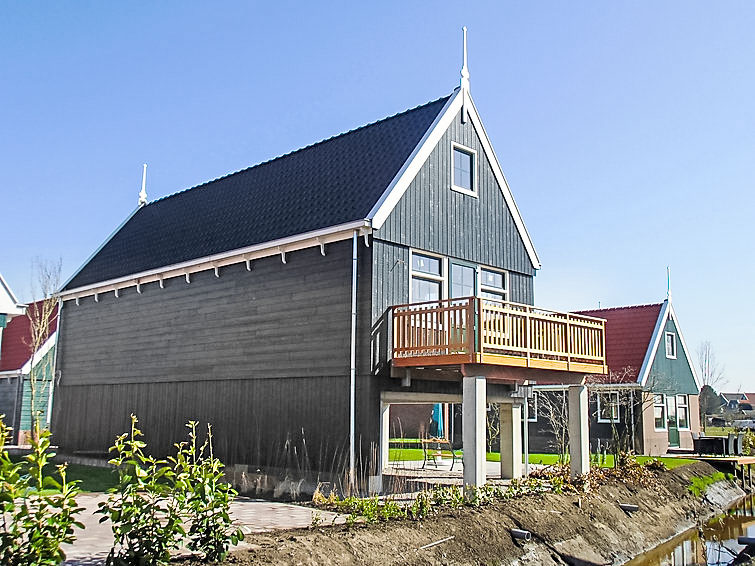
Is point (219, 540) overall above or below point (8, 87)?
below

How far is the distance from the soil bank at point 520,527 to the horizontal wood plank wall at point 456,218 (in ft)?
19.4

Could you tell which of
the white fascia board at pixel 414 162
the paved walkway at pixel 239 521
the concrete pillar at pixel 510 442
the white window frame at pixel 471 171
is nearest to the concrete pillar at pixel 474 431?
the paved walkway at pixel 239 521

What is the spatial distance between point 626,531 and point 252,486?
7974 mm

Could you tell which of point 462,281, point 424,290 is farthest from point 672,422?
point 424,290

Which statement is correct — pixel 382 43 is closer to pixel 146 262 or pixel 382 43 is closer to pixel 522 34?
pixel 522 34

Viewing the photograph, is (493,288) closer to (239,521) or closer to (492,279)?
(492,279)

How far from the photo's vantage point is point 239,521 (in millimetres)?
11062

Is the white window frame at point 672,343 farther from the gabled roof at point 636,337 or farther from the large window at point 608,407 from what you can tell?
the large window at point 608,407

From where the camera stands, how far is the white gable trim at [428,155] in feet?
50.3

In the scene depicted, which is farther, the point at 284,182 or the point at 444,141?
the point at 284,182

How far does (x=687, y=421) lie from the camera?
103 feet

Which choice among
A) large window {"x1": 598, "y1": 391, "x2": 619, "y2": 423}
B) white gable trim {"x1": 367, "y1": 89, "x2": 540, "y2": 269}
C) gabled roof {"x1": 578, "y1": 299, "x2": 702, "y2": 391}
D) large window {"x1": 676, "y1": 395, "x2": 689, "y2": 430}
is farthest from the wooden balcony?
large window {"x1": 676, "y1": 395, "x2": 689, "y2": 430}

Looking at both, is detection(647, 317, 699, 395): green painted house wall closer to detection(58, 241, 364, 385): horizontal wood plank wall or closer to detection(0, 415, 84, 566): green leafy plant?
detection(58, 241, 364, 385): horizontal wood plank wall

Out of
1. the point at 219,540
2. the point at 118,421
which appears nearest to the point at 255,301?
the point at 118,421
